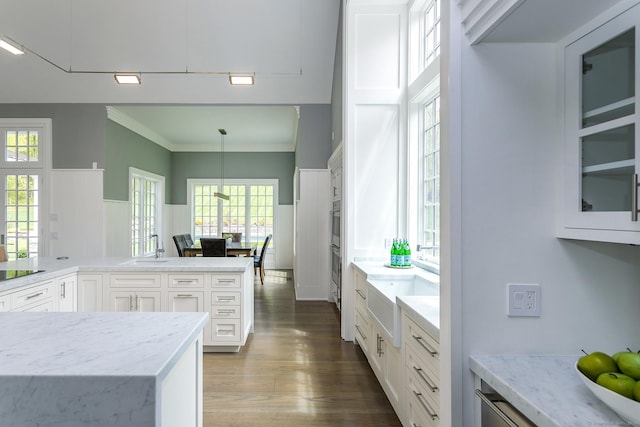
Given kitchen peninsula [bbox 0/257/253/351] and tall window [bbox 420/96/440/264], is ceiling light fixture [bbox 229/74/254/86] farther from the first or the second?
kitchen peninsula [bbox 0/257/253/351]

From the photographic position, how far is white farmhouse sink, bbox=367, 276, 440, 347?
221cm

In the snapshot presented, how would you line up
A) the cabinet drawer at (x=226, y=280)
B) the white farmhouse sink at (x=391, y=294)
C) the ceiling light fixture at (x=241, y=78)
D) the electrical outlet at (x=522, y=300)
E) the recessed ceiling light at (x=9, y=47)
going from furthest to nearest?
the ceiling light fixture at (x=241, y=78)
the recessed ceiling light at (x=9, y=47)
the cabinet drawer at (x=226, y=280)
the white farmhouse sink at (x=391, y=294)
the electrical outlet at (x=522, y=300)

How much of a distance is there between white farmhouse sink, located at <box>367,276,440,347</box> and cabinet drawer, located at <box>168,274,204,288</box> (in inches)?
63.6

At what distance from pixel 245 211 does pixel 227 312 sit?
5.61 meters

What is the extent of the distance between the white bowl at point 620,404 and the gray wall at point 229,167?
8.27 meters

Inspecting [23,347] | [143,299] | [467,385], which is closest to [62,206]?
[143,299]

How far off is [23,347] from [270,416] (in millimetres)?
1681

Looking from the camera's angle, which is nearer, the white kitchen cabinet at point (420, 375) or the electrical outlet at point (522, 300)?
the electrical outlet at point (522, 300)

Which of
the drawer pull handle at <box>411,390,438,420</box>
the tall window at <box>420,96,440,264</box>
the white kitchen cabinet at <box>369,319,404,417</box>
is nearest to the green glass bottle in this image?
the tall window at <box>420,96,440,264</box>

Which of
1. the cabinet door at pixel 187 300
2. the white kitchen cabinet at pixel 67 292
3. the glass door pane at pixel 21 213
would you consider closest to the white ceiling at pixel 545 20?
the cabinet door at pixel 187 300

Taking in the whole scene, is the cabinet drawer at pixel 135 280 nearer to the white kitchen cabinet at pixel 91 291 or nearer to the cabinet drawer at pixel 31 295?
the white kitchen cabinet at pixel 91 291

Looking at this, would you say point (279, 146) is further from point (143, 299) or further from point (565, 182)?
point (565, 182)

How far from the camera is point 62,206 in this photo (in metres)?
5.71

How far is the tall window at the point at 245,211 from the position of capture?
888 centimetres
